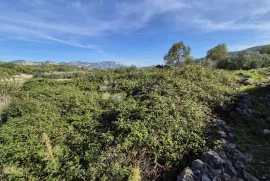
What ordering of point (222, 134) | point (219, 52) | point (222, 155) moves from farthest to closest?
point (219, 52) < point (222, 134) < point (222, 155)

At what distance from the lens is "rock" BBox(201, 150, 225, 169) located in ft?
10.9

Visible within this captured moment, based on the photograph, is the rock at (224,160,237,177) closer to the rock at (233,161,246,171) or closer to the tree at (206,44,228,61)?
the rock at (233,161,246,171)

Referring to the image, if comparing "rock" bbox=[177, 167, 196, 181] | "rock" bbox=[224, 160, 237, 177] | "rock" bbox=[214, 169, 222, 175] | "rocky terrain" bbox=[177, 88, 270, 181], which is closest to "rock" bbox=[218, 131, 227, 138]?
"rocky terrain" bbox=[177, 88, 270, 181]

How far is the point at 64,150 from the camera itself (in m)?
3.77

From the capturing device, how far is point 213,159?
11.1ft

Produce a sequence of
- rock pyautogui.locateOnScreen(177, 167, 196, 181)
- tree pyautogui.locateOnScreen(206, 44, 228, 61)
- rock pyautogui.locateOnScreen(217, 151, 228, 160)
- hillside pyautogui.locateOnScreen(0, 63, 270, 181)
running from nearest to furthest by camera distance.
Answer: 1. rock pyautogui.locateOnScreen(177, 167, 196, 181)
2. hillside pyautogui.locateOnScreen(0, 63, 270, 181)
3. rock pyautogui.locateOnScreen(217, 151, 228, 160)
4. tree pyautogui.locateOnScreen(206, 44, 228, 61)

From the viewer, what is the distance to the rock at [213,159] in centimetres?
332

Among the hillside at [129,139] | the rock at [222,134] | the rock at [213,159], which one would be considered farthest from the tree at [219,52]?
the rock at [213,159]

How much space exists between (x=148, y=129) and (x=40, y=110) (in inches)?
179

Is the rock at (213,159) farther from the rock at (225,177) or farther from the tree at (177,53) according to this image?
the tree at (177,53)

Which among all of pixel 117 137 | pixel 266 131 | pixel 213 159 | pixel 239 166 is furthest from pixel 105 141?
pixel 266 131

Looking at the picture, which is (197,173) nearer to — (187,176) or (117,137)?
(187,176)

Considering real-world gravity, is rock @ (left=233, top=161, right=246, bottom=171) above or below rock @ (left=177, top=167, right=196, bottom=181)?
A: below

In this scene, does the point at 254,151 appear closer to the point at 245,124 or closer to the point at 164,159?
the point at 245,124
